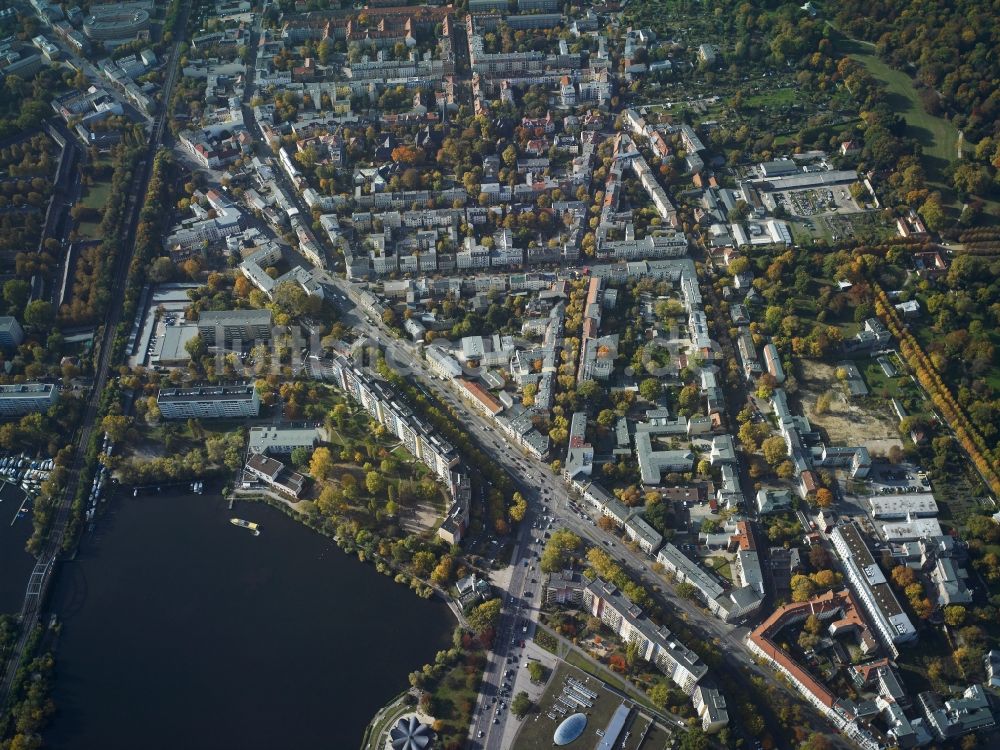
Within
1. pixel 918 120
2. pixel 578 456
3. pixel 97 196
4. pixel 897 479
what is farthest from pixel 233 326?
pixel 918 120

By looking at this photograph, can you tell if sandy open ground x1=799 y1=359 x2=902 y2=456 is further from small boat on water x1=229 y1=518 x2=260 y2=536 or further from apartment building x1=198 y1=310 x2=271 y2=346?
apartment building x1=198 y1=310 x2=271 y2=346

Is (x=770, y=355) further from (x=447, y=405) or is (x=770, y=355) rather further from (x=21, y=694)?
(x=21, y=694)

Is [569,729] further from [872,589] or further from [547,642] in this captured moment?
[872,589]

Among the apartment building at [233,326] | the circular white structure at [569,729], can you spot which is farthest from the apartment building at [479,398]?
the circular white structure at [569,729]

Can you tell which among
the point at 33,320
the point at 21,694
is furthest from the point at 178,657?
the point at 33,320

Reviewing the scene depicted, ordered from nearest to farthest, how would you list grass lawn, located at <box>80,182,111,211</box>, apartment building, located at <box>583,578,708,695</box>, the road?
apartment building, located at <box>583,578,708,695</box>
the road
grass lawn, located at <box>80,182,111,211</box>

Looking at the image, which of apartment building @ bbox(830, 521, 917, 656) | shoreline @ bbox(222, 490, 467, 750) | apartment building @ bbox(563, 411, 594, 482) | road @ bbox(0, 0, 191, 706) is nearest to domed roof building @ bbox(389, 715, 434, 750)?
shoreline @ bbox(222, 490, 467, 750)
